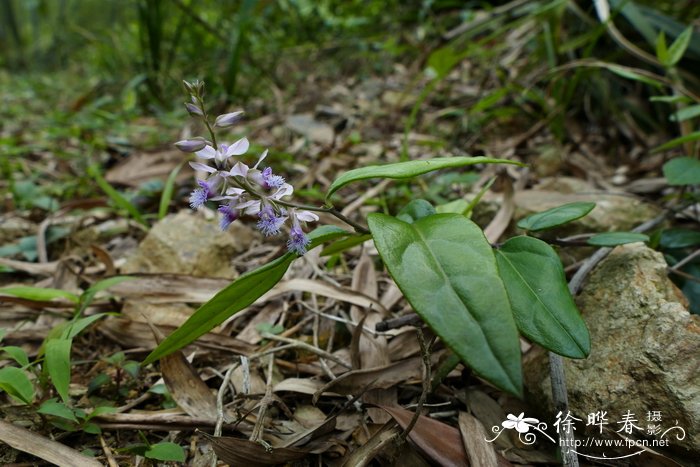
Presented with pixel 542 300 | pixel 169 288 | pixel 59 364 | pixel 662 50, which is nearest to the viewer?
pixel 542 300

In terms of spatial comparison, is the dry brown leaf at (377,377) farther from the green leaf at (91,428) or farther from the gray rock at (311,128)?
the gray rock at (311,128)

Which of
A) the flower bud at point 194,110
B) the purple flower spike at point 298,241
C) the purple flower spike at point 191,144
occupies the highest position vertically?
the flower bud at point 194,110

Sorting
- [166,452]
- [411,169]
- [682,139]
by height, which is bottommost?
[166,452]

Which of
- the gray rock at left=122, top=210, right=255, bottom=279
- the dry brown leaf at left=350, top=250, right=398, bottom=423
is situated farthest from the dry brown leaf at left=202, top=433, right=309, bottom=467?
the gray rock at left=122, top=210, right=255, bottom=279

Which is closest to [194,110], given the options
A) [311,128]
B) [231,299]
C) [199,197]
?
[199,197]

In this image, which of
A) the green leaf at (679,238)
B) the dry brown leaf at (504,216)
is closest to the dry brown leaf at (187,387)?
the dry brown leaf at (504,216)

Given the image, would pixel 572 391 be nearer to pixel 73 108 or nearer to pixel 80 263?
pixel 80 263

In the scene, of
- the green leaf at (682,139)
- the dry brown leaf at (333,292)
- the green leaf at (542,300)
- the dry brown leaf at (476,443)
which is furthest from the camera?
the dry brown leaf at (333,292)

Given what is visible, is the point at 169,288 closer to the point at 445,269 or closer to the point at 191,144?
the point at 191,144
